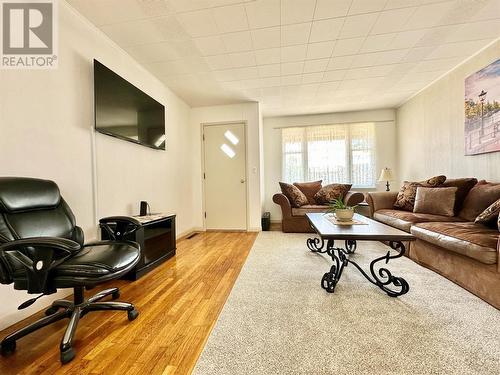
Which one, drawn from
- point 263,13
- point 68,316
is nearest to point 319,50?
point 263,13

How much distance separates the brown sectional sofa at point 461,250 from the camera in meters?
1.62

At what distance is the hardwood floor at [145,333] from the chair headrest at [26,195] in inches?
31.1

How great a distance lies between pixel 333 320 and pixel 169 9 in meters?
2.75

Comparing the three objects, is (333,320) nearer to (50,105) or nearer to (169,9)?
(50,105)

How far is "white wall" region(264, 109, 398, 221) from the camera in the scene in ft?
16.3

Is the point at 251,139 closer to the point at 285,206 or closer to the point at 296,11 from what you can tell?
the point at 285,206

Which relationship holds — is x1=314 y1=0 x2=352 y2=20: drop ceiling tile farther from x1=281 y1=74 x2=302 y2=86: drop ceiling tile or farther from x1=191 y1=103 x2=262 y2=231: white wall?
x1=191 y1=103 x2=262 y2=231: white wall

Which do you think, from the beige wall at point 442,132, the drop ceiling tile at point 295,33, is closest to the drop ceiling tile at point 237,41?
the drop ceiling tile at point 295,33

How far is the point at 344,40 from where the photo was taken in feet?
8.06

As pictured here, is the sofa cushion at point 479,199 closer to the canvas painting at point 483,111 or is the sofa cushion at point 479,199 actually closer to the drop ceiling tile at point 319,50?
the canvas painting at point 483,111

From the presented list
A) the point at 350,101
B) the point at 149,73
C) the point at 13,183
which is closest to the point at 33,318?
the point at 13,183

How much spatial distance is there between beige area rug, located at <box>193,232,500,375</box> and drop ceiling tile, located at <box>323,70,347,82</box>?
105 inches

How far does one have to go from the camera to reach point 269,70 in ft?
10.2

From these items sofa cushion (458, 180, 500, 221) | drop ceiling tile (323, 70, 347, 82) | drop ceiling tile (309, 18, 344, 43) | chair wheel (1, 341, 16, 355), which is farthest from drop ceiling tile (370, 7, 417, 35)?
chair wheel (1, 341, 16, 355)
